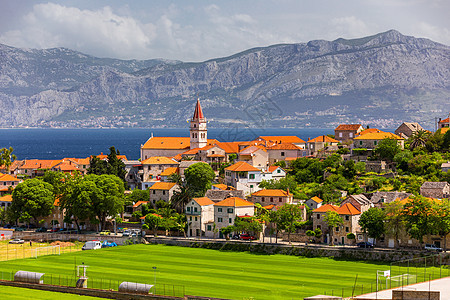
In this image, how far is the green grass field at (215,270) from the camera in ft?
184

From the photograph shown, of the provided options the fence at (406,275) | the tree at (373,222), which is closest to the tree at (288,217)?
the tree at (373,222)

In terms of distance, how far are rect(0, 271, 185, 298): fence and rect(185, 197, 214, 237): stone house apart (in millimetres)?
23119

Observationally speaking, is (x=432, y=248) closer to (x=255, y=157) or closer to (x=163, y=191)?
(x=163, y=191)

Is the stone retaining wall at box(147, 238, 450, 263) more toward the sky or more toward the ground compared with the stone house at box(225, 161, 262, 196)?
more toward the ground

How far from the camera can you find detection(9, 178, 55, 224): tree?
88438mm

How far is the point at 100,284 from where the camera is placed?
5697 cm

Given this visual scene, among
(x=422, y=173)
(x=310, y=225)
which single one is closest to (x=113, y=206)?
(x=310, y=225)

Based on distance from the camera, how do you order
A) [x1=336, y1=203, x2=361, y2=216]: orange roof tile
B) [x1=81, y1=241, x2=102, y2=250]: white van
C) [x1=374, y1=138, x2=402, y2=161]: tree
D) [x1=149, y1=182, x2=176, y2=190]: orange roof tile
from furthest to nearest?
[x1=374, y1=138, x2=402, y2=161]: tree < [x1=149, y1=182, x2=176, y2=190]: orange roof tile < [x1=81, y1=241, x2=102, y2=250]: white van < [x1=336, y1=203, x2=361, y2=216]: orange roof tile

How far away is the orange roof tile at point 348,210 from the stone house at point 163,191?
25.7 metres

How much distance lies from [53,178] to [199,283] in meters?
45.4

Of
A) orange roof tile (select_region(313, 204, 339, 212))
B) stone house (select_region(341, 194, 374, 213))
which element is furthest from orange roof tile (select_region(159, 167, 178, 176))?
stone house (select_region(341, 194, 374, 213))

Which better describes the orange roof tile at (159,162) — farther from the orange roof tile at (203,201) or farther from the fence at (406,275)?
the fence at (406,275)

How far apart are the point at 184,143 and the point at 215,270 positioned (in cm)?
6412

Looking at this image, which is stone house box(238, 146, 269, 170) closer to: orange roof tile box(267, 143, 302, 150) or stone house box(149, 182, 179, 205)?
orange roof tile box(267, 143, 302, 150)
